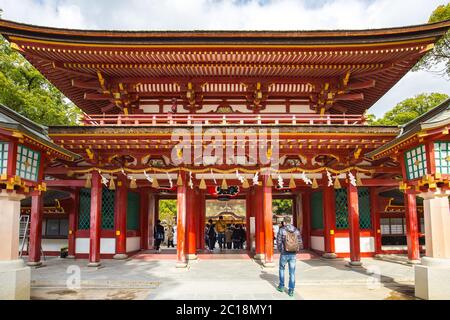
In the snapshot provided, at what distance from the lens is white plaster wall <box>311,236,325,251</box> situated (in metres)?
16.0

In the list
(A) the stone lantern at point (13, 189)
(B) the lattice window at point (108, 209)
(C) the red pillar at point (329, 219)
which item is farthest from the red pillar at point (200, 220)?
Answer: (A) the stone lantern at point (13, 189)

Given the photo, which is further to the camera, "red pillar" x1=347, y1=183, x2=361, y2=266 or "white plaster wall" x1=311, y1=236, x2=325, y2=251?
"white plaster wall" x1=311, y1=236, x2=325, y2=251

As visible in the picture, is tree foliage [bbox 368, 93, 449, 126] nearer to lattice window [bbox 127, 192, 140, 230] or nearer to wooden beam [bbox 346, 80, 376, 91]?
wooden beam [bbox 346, 80, 376, 91]

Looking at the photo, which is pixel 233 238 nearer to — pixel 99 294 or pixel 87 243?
pixel 87 243

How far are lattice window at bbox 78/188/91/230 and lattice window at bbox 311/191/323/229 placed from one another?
10877 mm

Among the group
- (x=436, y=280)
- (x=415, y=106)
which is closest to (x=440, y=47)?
(x=415, y=106)

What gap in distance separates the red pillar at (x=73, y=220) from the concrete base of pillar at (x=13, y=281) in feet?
26.3

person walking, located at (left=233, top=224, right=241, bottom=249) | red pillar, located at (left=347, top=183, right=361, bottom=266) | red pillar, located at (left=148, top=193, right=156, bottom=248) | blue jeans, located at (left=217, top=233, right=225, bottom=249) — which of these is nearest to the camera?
red pillar, located at (left=347, top=183, right=361, bottom=266)

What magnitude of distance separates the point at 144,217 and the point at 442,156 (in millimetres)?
13833

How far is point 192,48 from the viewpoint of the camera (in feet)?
40.8

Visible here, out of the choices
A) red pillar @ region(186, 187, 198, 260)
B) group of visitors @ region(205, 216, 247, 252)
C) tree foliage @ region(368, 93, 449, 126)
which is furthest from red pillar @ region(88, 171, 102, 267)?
tree foliage @ region(368, 93, 449, 126)

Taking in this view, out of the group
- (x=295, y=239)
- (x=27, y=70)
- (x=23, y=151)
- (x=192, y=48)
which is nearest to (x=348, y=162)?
(x=295, y=239)

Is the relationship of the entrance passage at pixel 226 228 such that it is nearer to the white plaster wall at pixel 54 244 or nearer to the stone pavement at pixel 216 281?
the stone pavement at pixel 216 281

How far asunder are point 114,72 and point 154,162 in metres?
4.11
